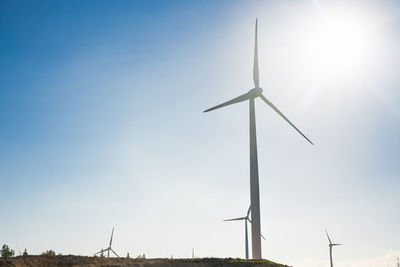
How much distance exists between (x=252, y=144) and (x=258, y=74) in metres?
19.6

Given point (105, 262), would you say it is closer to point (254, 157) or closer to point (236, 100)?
point (254, 157)

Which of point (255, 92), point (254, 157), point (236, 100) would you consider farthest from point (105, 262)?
point (255, 92)

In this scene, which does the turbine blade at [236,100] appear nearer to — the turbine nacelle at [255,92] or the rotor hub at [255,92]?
the turbine nacelle at [255,92]

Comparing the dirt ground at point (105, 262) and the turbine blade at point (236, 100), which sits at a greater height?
the turbine blade at point (236, 100)

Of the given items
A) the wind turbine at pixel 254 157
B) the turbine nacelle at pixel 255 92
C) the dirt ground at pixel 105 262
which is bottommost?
the dirt ground at pixel 105 262

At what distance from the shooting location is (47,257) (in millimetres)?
44844

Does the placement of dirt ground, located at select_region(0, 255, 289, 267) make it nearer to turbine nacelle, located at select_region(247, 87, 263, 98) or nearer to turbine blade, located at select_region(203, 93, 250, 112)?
turbine nacelle, located at select_region(247, 87, 263, 98)

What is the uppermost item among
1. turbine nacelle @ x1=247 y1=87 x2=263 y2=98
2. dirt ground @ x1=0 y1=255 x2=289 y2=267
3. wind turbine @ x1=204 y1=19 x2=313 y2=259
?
turbine nacelle @ x1=247 y1=87 x2=263 y2=98

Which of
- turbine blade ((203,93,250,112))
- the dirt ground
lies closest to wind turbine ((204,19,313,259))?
turbine blade ((203,93,250,112))

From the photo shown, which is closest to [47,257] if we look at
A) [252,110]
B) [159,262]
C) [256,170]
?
[159,262]

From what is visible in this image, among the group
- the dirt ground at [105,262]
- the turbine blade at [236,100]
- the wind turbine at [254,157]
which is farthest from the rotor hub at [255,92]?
the dirt ground at [105,262]

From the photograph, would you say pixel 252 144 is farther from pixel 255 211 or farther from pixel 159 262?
pixel 159 262

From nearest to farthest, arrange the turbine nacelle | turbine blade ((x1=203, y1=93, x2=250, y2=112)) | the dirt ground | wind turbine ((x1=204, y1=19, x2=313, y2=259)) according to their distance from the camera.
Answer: the dirt ground < wind turbine ((x1=204, y1=19, x2=313, y2=259)) < the turbine nacelle < turbine blade ((x1=203, y1=93, x2=250, y2=112))

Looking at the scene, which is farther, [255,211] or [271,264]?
[255,211]
